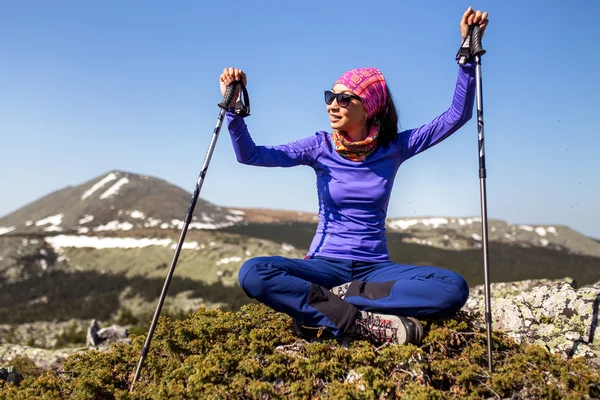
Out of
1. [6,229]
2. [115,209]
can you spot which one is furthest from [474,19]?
[6,229]

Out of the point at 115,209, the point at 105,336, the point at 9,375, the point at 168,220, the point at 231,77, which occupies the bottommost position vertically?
the point at 105,336

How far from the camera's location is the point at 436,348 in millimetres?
3977

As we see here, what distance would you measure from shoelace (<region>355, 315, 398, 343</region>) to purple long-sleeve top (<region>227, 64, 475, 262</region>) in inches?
32.3

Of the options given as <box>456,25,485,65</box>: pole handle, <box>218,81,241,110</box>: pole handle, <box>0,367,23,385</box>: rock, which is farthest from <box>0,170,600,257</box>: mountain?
<box>0,367,23,385</box>: rock

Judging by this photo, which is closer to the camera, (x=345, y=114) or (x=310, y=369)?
(x=310, y=369)

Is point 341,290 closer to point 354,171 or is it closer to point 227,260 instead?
point 354,171

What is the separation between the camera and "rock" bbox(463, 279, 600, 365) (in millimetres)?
4756

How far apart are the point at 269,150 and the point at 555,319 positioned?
3813 millimetres

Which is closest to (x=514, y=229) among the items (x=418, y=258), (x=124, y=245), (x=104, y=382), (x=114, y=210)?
(x=418, y=258)

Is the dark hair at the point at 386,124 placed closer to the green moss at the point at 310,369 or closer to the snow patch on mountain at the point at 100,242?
the green moss at the point at 310,369

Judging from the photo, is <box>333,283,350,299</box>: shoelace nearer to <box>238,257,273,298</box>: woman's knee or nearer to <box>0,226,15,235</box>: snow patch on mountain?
<box>238,257,273,298</box>: woman's knee

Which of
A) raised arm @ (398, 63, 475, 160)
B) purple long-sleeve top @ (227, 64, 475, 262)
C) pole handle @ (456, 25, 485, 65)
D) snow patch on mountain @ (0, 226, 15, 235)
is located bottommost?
snow patch on mountain @ (0, 226, 15, 235)

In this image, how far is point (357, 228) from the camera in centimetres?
483

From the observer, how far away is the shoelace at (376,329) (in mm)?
3963
